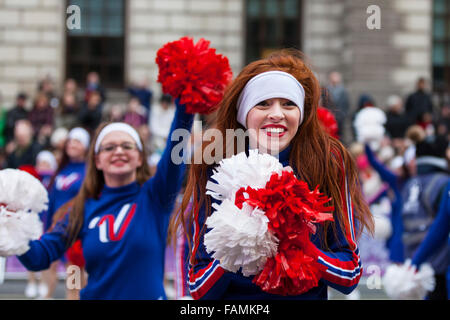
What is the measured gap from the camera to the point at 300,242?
2391 millimetres

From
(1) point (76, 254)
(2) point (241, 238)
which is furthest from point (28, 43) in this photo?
(2) point (241, 238)

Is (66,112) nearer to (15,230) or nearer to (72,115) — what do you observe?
(72,115)

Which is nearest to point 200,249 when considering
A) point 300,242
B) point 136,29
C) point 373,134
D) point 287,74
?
point 300,242

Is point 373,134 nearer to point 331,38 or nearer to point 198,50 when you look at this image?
point 198,50

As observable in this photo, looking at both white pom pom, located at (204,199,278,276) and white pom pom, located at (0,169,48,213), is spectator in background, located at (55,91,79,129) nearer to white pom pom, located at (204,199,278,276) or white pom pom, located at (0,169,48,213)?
white pom pom, located at (0,169,48,213)

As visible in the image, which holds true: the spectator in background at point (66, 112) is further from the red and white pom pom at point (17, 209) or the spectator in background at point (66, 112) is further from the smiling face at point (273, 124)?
the smiling face at point (273, 124)

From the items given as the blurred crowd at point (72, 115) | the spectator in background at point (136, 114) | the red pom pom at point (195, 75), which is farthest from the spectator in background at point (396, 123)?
the red pom pom at point (195, 75)

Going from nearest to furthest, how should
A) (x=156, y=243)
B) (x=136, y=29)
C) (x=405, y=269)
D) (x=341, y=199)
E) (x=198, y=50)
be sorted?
(x=341, y=199), (x=198, y=50), (x=156, y=243), (x=405, y=269), (x=136, y=29)

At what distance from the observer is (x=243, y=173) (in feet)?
7.89

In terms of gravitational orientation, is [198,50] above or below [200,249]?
above

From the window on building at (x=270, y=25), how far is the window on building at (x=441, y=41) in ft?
10.7

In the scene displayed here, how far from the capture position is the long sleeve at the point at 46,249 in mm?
3676

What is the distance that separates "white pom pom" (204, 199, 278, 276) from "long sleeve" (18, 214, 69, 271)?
1543 mm

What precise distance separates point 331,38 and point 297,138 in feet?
53.6
